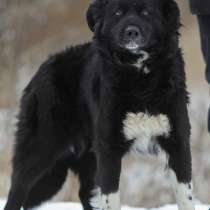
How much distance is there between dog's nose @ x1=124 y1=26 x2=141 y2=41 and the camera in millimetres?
3439

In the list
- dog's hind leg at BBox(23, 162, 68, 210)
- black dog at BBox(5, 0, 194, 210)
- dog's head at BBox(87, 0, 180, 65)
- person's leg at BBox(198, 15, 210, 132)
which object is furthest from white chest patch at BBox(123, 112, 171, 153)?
dog's hind leg at BBox(23, 162, 68, 210)

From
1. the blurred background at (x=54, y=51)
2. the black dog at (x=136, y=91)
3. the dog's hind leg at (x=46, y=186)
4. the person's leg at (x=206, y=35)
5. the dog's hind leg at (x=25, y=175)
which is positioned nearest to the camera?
the black dog at (x=136, y=91)

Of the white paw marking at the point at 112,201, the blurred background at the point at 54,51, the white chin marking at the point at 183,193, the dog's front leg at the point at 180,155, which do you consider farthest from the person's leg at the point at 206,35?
the blurred background at the point at 54,51

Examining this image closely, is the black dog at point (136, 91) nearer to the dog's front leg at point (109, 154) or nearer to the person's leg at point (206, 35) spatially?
the dog's front leg at point (109, 154)

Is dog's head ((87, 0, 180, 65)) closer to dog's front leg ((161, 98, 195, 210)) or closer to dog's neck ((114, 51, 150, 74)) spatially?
dog's neck ((114, 51, 150, 74))

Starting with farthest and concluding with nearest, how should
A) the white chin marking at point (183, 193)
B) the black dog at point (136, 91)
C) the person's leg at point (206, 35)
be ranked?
the person's leg at point (206, 35) → the white chin marking at point (183, 193) → the black dog at point (136, 91)

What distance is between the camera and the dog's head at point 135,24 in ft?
11.4

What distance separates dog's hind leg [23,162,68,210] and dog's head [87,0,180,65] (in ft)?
3.77

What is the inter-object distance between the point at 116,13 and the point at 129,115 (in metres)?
0.61

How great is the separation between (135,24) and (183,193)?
106cm

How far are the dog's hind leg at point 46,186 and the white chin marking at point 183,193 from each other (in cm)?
100

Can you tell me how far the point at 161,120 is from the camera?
360cm


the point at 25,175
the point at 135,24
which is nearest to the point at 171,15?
the point at 135,24

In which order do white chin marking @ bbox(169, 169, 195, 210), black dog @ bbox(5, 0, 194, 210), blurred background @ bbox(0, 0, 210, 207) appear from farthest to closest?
blurred background @ bbox(0, 0, 210, 207) → white chin marking @ bbox(169, 169, 195, 210) → black dog @ bbox(5, 0, 194, 210)
